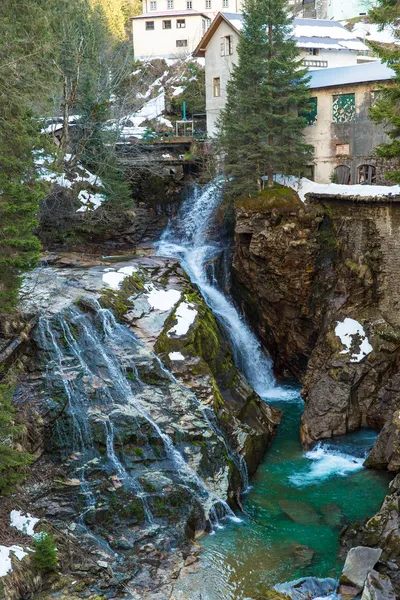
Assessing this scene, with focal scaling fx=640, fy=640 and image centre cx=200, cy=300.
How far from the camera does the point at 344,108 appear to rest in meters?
28.1

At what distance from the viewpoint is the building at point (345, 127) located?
2752 centimetres

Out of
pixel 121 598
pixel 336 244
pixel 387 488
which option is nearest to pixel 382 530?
pixel 387 488

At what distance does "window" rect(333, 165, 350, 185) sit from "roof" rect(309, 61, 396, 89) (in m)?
3.60

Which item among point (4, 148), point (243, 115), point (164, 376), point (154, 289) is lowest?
point (164, 376)

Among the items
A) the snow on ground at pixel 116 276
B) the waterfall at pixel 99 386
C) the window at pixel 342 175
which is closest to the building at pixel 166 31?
the window at pixel 342 175

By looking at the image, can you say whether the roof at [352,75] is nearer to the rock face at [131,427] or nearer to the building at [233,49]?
the building at [233,49]

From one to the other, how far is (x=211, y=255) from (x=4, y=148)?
510 inches

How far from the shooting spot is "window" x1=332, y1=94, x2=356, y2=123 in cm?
2794

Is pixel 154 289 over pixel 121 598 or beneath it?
over

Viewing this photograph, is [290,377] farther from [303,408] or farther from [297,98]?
[297,98]

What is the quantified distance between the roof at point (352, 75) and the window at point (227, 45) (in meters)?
6.76

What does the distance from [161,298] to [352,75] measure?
46.2ft

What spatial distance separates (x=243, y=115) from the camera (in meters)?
27.3

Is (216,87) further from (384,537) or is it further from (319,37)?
(384,537)
